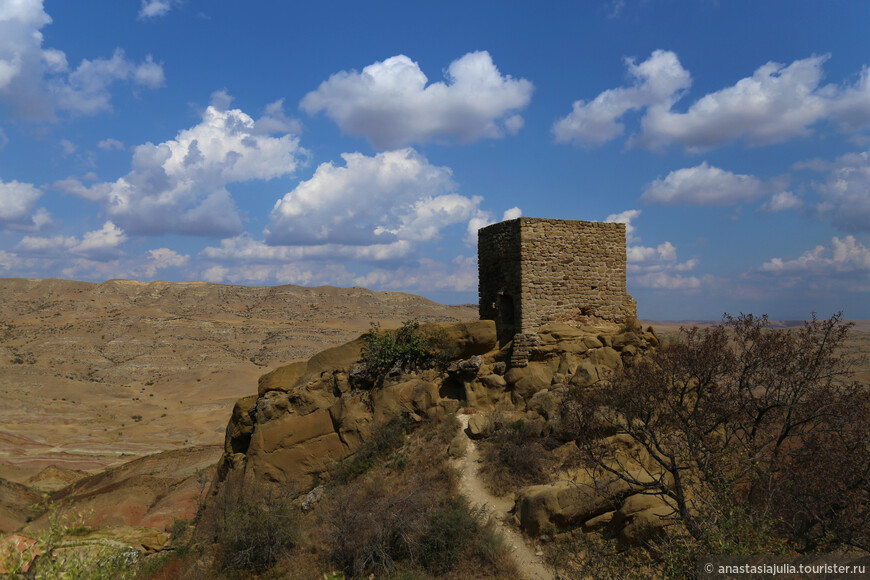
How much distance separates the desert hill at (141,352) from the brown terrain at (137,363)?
0.16 metres

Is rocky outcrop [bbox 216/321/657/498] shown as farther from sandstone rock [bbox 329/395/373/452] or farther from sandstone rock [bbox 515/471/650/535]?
sandstone rock [bbox 515/471/650/535]

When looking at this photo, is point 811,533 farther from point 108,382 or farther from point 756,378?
point 108,382

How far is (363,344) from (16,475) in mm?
23163

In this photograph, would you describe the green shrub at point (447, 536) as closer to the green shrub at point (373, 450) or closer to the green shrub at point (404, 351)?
the green shrub at point (373, 450)

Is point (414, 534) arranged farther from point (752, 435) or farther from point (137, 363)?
point (137, 363)

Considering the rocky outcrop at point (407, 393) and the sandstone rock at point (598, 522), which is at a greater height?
the rocky outcrop at point (407, 393)

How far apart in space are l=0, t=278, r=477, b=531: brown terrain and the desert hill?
0.16 m

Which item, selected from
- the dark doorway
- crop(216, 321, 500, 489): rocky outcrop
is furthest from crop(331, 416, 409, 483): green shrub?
the dark doorway

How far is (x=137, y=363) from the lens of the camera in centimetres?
5438

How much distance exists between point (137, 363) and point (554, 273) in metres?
53.9

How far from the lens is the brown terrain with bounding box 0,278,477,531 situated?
2681 cm

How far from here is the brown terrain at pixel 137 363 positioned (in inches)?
1056

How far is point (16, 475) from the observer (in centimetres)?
2594

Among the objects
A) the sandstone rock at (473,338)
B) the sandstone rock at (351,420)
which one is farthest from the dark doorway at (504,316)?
the sandstone rock at (351,420)
